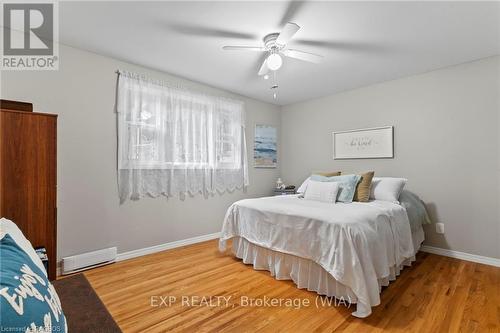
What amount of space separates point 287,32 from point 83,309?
225 centimetres

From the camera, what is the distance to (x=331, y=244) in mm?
1962

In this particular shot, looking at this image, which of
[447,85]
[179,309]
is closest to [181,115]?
[179,309]

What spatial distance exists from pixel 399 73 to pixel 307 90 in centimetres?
128

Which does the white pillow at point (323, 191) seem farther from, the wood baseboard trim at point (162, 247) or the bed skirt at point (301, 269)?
the wood baseboard trim at point (162, 247)

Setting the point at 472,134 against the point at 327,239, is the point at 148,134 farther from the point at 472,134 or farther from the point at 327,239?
the point at 472,134

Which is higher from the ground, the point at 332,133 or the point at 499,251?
the point at 332,133

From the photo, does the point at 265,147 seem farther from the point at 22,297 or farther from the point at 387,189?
the point at 22,297

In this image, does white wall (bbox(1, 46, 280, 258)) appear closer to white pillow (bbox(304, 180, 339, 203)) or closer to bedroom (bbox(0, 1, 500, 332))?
bedroom (bbox(0, 1, 500, 332))

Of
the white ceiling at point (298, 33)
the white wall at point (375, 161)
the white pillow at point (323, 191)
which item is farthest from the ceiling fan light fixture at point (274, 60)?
the white wall at point (375, 161)

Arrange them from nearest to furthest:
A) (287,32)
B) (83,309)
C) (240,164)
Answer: (83,309), (287,32), (240,164)

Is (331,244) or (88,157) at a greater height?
(88,157)

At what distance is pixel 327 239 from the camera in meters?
2.01

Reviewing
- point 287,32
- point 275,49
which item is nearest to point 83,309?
point 287,32

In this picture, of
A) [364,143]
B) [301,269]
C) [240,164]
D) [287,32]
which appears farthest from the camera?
[240,164]
